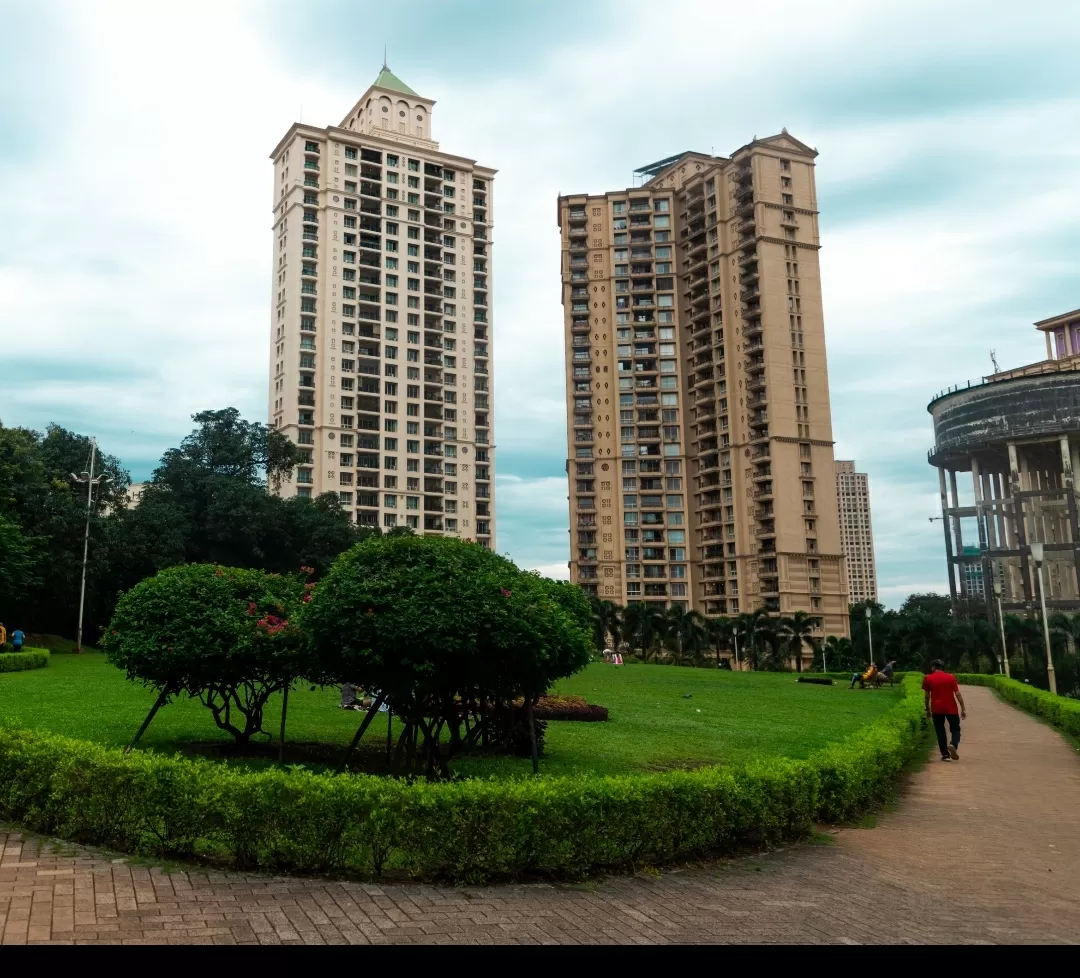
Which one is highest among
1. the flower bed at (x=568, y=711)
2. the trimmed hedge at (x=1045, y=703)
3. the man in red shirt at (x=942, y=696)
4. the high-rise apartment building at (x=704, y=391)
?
the high-rise apartment building at (x=704, y=391)

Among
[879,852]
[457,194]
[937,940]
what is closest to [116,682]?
[879,852]

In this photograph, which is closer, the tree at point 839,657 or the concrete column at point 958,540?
the tree at point 839,657

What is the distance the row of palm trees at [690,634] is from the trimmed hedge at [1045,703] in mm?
23941

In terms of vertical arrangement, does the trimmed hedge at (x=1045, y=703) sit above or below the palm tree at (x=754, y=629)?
below

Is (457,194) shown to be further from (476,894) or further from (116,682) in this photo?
(476,894)

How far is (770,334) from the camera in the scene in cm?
8338

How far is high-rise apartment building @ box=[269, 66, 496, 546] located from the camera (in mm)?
82375

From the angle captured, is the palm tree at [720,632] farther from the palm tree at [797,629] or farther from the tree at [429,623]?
the tree at [429,623]

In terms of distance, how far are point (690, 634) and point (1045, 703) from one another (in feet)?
133

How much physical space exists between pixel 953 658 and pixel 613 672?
36174 mm

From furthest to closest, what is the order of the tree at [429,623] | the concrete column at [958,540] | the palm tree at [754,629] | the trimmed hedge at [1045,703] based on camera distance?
the concrete column at [958,540], the palm tree at [754,629], the trimmed hedge at [1045,703], the tree at [429,623]

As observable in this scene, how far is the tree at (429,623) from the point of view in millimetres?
9969

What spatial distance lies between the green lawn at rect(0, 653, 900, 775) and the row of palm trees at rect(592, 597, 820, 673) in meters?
33.8

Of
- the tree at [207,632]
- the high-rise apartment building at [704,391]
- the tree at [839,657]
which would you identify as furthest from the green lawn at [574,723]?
the high-rise apartment building at [704,391]
